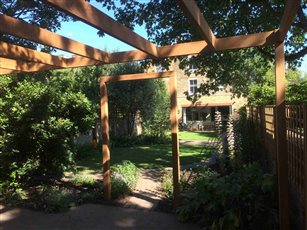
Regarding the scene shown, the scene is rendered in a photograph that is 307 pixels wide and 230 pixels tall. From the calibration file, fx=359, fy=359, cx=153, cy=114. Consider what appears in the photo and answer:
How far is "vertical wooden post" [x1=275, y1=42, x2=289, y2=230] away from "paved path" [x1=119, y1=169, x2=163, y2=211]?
2.43 m

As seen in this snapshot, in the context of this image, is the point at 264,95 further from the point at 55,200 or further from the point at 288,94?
the point at 55,200

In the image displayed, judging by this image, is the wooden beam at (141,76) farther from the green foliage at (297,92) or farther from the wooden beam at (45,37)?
the green foliage at (297,92)

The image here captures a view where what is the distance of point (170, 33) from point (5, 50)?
5882mm

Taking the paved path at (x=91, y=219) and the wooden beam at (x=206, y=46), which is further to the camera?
the paved path at (x=91, y=219)

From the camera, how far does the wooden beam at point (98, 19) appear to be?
3.21 m

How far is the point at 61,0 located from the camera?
307cm

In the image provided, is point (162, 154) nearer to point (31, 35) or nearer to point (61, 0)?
point (31, 35)

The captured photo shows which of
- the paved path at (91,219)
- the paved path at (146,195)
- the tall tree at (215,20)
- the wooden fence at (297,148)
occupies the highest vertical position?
the tall tree at (215,20)

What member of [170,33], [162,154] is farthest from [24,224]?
[162,154]

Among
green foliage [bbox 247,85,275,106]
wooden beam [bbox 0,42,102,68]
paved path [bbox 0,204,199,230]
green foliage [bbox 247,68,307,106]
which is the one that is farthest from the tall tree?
paved path [bbox 0,204,199,230]

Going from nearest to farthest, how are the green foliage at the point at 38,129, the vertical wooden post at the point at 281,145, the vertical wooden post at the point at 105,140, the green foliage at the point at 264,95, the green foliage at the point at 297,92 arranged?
the vertical wooden post at the point at 281,145
the vertical wooden post at the point at 105,140
the green foliage at the point at 38,129
the green foliage at the point at 297,92
the green foliage at the point at 264,95

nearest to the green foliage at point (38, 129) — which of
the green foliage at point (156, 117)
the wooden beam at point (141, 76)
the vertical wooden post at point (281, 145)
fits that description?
the wooden beam at point (141, 76)

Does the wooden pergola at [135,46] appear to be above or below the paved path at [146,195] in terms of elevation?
above

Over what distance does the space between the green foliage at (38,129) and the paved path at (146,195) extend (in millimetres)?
1823
